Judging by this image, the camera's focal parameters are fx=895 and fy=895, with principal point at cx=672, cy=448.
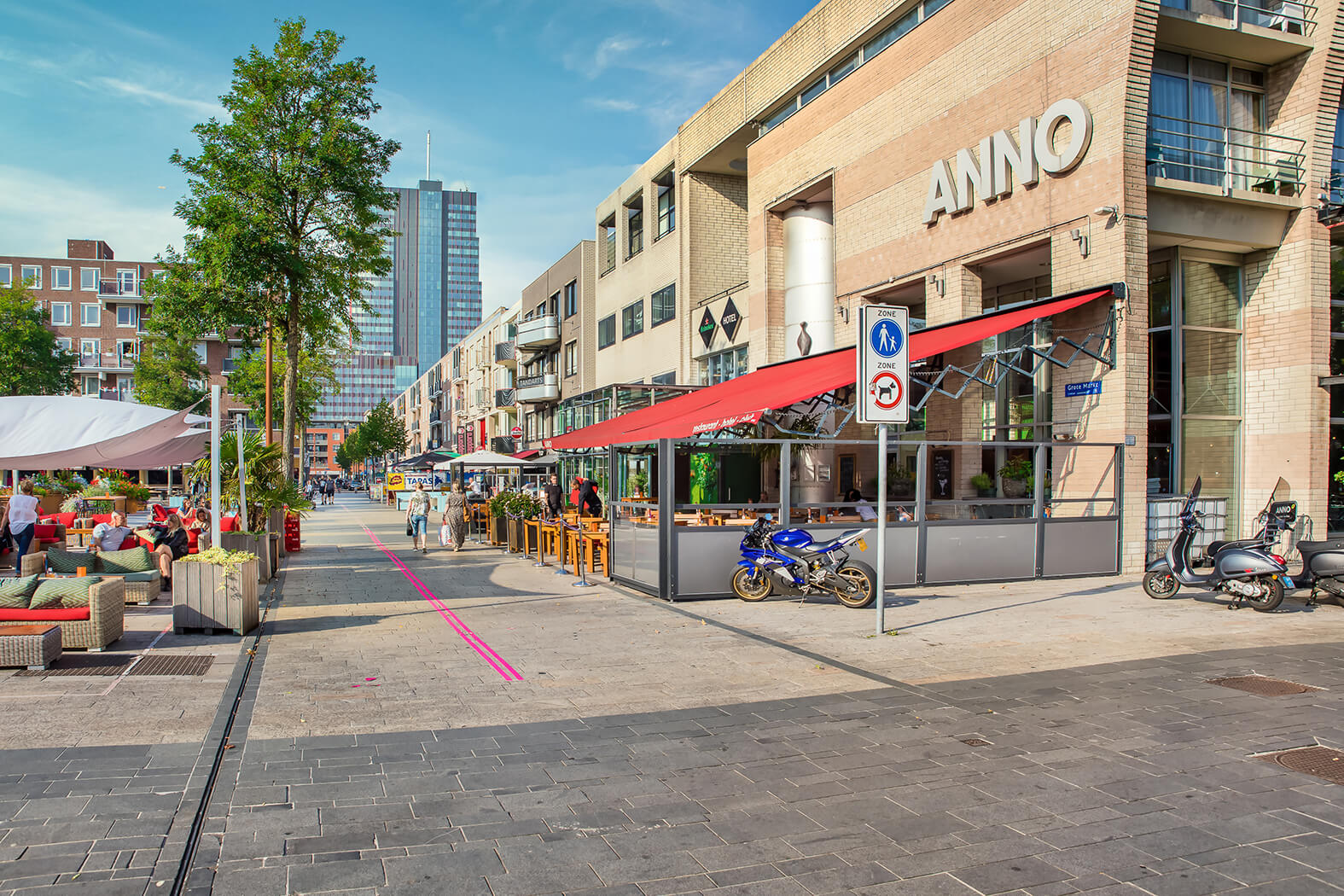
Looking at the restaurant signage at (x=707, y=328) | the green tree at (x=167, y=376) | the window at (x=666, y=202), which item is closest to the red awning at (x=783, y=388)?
the restaurant signage at (x=707, y=328)

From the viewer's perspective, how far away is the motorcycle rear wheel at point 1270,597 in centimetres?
1055

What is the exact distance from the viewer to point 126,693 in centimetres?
680

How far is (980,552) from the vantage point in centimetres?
1342

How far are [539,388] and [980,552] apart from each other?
3763 cm

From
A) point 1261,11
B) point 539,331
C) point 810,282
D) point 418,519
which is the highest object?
point 1261,11

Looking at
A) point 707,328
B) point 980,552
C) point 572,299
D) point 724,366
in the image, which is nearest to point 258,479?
point 980,552

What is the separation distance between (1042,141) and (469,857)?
14.9 meters

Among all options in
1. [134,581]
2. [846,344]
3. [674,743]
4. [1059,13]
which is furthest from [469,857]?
[846,344]

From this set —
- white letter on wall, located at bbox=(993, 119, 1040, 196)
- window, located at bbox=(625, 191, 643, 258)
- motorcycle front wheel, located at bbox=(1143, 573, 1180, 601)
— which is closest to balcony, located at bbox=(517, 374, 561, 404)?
window, located at bbox=(625, 191, 643, 258)

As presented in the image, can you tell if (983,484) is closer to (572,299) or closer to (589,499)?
(589,499)

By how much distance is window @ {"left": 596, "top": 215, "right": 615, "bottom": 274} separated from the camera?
1462 inches

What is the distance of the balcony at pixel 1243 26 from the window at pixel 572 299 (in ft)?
100

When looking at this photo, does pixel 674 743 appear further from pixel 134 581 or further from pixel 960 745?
pixel 134 581

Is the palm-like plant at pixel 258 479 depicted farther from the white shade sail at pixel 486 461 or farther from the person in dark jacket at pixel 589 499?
the white shade sail at pixel 486 461
